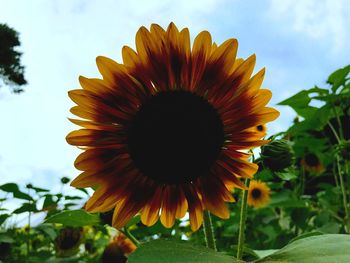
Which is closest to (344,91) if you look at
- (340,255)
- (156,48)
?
(156,48)

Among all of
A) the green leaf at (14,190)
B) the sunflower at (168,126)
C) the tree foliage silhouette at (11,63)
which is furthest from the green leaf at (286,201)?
the tree foliage silhouette at (11,63)

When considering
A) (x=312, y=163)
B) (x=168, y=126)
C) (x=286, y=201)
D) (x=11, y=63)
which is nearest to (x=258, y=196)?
(x=312, y=163)

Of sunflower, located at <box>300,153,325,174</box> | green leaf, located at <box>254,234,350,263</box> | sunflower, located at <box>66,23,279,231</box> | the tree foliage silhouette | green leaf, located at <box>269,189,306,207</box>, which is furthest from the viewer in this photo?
the tree foliage silhouette

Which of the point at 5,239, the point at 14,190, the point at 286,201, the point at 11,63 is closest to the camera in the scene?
the point at 5,239

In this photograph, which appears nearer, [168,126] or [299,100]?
[168,126]

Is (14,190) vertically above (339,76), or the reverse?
(339,76)

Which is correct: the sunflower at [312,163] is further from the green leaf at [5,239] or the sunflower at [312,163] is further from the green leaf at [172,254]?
the green leaf at [172,254]

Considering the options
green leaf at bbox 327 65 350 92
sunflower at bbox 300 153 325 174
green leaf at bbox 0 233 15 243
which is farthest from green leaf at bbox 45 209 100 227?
sunflower at bbox 300 153 325 174

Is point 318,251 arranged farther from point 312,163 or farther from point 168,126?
point 312,163

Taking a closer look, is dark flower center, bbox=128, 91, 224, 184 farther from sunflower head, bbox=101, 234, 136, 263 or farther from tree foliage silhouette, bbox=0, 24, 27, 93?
tree foliage silhouette, bbox=0, 24, 27, 93
